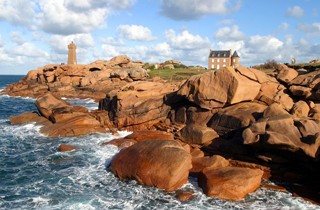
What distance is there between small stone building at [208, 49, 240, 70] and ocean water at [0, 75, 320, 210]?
8406cm

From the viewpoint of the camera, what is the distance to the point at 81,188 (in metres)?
19.2

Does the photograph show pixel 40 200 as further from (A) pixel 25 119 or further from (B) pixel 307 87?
(A) pixel 25 119

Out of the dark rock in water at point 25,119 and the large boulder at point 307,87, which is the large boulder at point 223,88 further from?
the dark rock in water at point 25,119

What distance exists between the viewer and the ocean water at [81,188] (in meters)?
17.0

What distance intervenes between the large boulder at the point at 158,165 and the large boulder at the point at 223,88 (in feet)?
24.7

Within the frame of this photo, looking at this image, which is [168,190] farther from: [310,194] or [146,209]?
[310,194]

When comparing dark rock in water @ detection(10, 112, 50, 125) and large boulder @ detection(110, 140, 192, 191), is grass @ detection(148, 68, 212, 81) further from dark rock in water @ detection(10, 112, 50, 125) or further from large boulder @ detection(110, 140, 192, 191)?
large boulder @ detection(110, 140, 192, 191)

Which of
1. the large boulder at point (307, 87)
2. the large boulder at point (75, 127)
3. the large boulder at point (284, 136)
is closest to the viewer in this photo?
the large boulder at point (284, 136)

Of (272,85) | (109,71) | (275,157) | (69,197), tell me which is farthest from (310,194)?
(109,71)

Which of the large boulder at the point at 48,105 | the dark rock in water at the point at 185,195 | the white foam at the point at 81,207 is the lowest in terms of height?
the white foam at the point at 81,207

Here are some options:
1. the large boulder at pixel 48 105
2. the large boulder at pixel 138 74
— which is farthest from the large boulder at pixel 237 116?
the large boulder at pixel 138 74

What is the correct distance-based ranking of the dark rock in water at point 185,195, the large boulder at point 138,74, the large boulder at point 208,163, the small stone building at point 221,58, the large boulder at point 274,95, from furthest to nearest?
1. the small stone building at point 221,58
2. the large boulder at point 138,74
3. the large boulder at point 274,95
4. the large boulder at point 208,163
5. the dark rock in water at point 185,195

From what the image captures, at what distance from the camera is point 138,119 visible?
32.5 m

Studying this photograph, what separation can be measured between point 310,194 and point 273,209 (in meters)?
2.95
